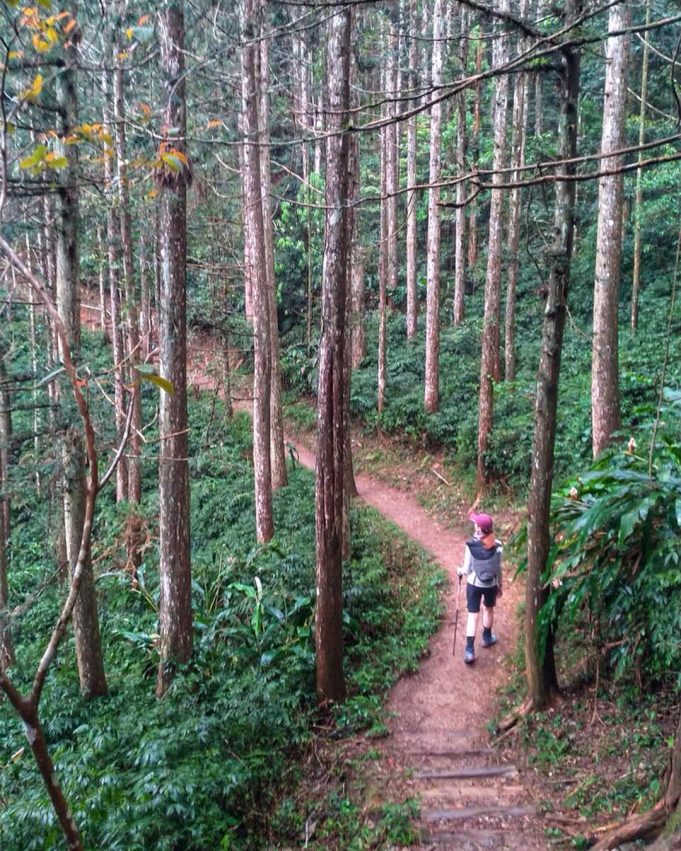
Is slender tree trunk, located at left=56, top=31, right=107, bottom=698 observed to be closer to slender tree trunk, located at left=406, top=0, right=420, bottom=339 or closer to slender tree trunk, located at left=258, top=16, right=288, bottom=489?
slender tree trunk, located at left=258, top=16, right=288, bottom=489

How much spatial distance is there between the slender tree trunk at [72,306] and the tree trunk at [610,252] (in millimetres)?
7089

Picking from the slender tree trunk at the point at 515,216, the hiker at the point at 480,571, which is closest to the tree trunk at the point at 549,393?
the hiker at the point at 480,571

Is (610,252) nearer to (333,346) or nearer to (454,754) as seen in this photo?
(333,346)

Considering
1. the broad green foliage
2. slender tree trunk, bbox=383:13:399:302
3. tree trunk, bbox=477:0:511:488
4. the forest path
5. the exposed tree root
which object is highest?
slender tree trunk, bbox=383:13:399:302

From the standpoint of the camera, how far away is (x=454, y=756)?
6.30 metres

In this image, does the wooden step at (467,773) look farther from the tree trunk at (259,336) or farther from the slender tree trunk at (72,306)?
the tree trunk at (259,336)

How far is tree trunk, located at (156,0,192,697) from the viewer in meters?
6.89

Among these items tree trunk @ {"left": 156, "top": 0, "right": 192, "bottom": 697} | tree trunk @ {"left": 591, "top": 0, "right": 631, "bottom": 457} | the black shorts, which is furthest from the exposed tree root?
tree trunk @ {"left": 591, "top": 0, "right": 631, "bottom": 457}

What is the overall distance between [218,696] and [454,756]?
8.72ft

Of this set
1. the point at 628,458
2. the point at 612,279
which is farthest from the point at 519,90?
the point at 628,458

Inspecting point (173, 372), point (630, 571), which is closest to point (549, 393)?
point (630, 571)

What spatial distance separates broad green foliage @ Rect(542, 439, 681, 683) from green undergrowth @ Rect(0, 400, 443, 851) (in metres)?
→ 2.63

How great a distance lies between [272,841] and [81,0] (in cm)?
1037

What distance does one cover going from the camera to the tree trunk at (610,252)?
927 cm
